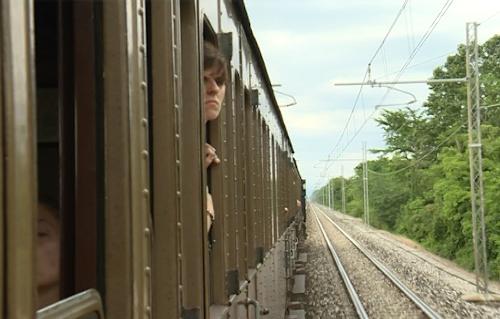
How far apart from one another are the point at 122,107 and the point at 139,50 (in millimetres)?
179

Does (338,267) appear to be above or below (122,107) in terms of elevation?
below

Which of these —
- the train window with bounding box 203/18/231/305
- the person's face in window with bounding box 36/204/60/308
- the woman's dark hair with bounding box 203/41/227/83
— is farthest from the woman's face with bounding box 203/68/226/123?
the person's face in window with bounding box 36/204/60/308

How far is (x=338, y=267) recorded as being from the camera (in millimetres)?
20750

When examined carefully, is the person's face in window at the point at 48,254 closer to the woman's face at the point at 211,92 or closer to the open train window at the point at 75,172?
the open train window at the point at 75,172

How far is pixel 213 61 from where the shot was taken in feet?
8.05

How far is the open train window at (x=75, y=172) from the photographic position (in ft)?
3.97

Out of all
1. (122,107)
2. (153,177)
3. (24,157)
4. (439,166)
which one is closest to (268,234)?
(153,177)

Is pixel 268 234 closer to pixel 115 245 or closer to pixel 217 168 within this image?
pixel 217 168

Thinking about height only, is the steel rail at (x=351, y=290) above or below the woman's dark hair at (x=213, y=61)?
below

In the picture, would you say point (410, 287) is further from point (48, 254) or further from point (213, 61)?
point (48, 254)

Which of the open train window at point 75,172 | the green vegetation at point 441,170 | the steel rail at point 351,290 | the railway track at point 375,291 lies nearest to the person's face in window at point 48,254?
the open train window at point 75,172

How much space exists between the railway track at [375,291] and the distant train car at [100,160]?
10.8m

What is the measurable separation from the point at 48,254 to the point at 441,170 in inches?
1182

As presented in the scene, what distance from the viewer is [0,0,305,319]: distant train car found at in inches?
33.8
